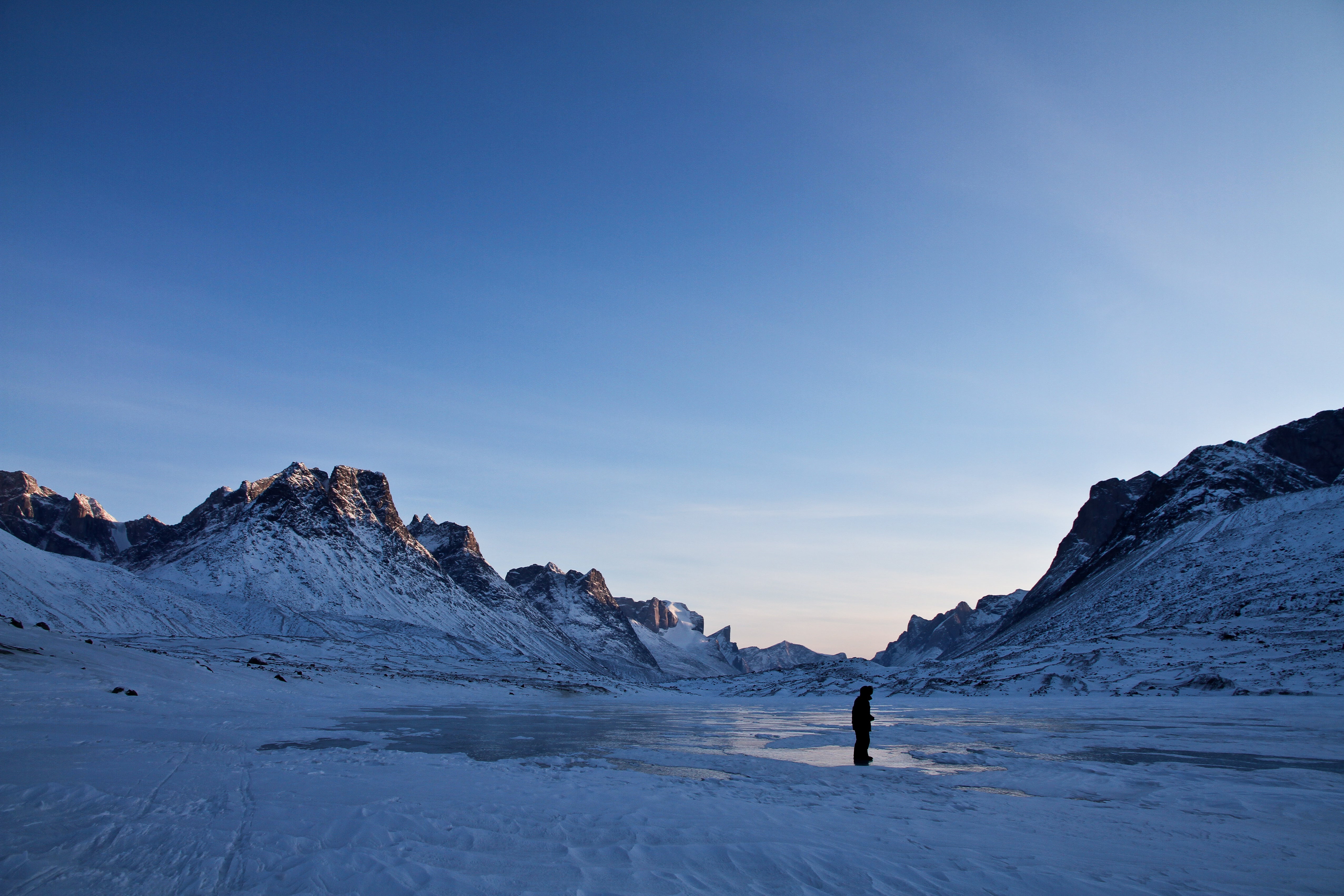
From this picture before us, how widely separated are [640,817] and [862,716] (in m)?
10.2

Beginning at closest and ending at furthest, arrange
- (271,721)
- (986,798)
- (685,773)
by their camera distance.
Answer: (986,798)
(685,773)
(271,721)

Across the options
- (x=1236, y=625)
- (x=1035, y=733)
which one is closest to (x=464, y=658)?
(x=1236, y=625)

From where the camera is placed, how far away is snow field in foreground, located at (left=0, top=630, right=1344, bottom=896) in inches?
283

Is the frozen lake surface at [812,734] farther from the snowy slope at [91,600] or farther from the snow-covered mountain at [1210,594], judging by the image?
the snowy slope at [91,600]

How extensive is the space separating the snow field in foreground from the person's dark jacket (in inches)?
48.2

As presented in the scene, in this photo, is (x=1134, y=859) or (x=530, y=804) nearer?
(x=1134, y=859)

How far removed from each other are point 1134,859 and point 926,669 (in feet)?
332

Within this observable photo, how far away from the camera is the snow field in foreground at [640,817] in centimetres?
718

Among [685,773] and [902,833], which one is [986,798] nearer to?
[902,833]

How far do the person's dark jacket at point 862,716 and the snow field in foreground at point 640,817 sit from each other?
122cm

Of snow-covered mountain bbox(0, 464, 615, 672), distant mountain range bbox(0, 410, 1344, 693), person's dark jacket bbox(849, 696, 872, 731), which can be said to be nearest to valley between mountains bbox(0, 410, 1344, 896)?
person's dark jacket bbox(849, 696, 872, 731)

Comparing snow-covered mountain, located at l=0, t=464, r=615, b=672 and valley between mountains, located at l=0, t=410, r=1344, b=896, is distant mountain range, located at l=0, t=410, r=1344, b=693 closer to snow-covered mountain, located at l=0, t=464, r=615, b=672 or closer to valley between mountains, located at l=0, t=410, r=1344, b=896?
snow-covered mountain, located at l=0, t=464, r=615, b=672

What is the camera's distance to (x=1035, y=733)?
84.1 feet

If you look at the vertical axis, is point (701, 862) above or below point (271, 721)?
above
